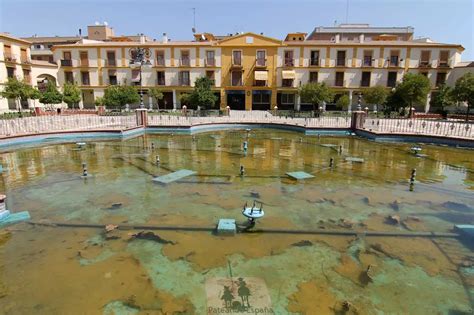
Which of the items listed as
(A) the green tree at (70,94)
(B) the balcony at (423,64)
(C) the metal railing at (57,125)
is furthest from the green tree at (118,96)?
(B) the balcony at (423,64)

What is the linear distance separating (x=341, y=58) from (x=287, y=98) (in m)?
8.02

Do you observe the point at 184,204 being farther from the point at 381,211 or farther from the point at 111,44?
the point at 111,44

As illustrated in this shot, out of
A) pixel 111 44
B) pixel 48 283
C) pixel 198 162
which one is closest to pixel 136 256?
pixel 48 283

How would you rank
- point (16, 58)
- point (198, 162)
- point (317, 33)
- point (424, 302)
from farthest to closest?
1. point (317, 33)
2. point (16, 58)
3. point (198, 162)
4. point (424, 302)

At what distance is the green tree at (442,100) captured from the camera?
2921cm

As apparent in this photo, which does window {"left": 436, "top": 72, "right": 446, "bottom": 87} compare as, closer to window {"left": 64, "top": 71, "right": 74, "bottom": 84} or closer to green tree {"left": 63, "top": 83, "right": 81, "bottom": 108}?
green tree {"left": 63, "top": 83, "right": 81, "bottom": 108}

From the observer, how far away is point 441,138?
18188mm

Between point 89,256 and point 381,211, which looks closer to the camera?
point 89,256

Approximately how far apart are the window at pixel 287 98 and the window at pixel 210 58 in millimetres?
9669

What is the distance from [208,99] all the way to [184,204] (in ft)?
82.5

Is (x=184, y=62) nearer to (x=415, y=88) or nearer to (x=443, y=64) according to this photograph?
(x=415, y=88)

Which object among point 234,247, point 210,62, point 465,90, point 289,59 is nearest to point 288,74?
point 289,59

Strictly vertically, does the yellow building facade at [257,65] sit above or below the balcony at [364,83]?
above

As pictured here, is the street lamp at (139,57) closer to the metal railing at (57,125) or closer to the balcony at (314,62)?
the metal railing at (57,125)
